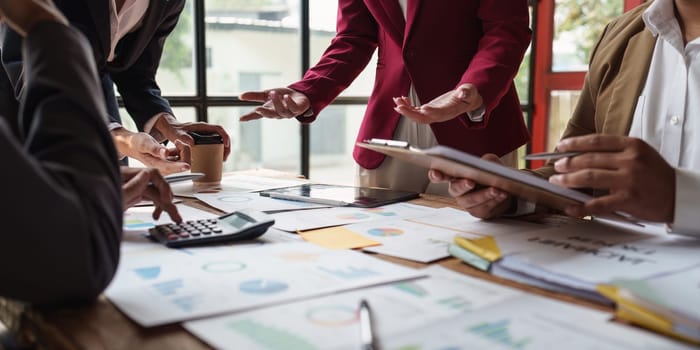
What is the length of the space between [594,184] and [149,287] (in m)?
0.64

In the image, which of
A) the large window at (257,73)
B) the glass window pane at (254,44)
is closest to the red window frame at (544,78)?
the large window at (257,73)

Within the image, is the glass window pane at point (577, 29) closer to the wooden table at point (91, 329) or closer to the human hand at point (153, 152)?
the human hand at point (153, 152)

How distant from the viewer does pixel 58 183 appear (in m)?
0.60

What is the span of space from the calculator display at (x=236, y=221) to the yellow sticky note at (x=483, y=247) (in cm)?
36

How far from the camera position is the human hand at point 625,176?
90cm

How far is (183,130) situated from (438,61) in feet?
2.63

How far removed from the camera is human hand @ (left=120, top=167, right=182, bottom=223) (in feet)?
3.39

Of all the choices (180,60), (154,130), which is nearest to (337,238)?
(154,130)

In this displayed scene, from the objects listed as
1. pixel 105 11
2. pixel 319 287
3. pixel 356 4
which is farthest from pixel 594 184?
pixel 105 11

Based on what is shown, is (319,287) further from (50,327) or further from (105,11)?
(105,11)

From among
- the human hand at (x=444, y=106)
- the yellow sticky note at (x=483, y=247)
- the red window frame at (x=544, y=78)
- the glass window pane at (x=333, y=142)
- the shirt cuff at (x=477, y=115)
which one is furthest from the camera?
the red window frame at (x=544, y=78)

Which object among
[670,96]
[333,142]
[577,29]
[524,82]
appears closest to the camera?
[670,96]

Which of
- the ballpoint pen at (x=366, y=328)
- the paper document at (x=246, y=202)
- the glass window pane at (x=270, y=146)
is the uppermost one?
the ballpoint pen at (x=366, y=328)

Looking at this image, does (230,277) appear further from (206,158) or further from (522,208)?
(206,158)
